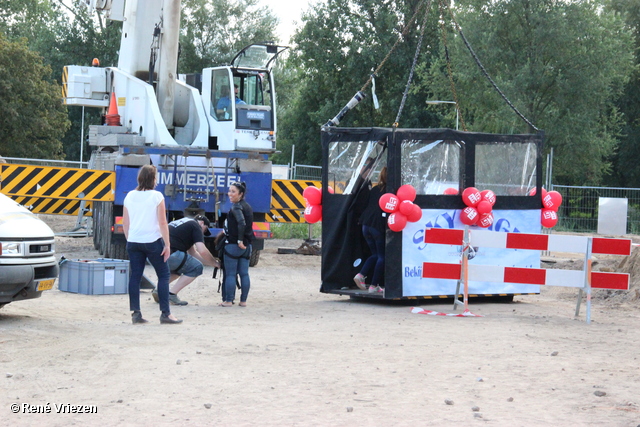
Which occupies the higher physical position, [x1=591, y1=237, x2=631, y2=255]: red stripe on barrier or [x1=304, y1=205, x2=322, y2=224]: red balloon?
[x1=304, y1=205, x2=322, y2=224]: red balloon

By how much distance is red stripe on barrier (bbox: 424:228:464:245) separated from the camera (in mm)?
11398

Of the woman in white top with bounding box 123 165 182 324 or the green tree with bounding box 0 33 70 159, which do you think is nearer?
the woman in white top with bounding box 123 165 182 324

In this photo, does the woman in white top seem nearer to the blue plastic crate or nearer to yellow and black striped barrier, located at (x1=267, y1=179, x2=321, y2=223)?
the blue plastic crate

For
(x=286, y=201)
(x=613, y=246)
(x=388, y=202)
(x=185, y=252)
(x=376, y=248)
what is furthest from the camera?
(x=286, y=201)

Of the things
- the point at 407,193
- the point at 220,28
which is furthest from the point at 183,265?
the point at 220,28

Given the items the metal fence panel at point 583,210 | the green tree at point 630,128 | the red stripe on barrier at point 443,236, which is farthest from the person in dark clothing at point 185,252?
the green tree at point 630,128

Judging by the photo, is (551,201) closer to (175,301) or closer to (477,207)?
(477,207)

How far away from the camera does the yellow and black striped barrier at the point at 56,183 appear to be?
16.1 m

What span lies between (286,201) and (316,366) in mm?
10297

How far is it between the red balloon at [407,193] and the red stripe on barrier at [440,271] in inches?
34.7

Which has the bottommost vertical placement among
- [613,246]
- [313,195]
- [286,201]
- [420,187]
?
[613,246]

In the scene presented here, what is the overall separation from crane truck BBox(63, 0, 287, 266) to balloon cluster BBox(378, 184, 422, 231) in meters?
5.21

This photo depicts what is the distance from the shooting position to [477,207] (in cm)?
1206

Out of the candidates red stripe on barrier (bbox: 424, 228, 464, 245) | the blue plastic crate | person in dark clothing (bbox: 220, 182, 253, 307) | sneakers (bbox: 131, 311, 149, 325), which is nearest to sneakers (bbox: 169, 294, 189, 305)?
person in dark clothing (bbox: 220, 182, 253, 307)
